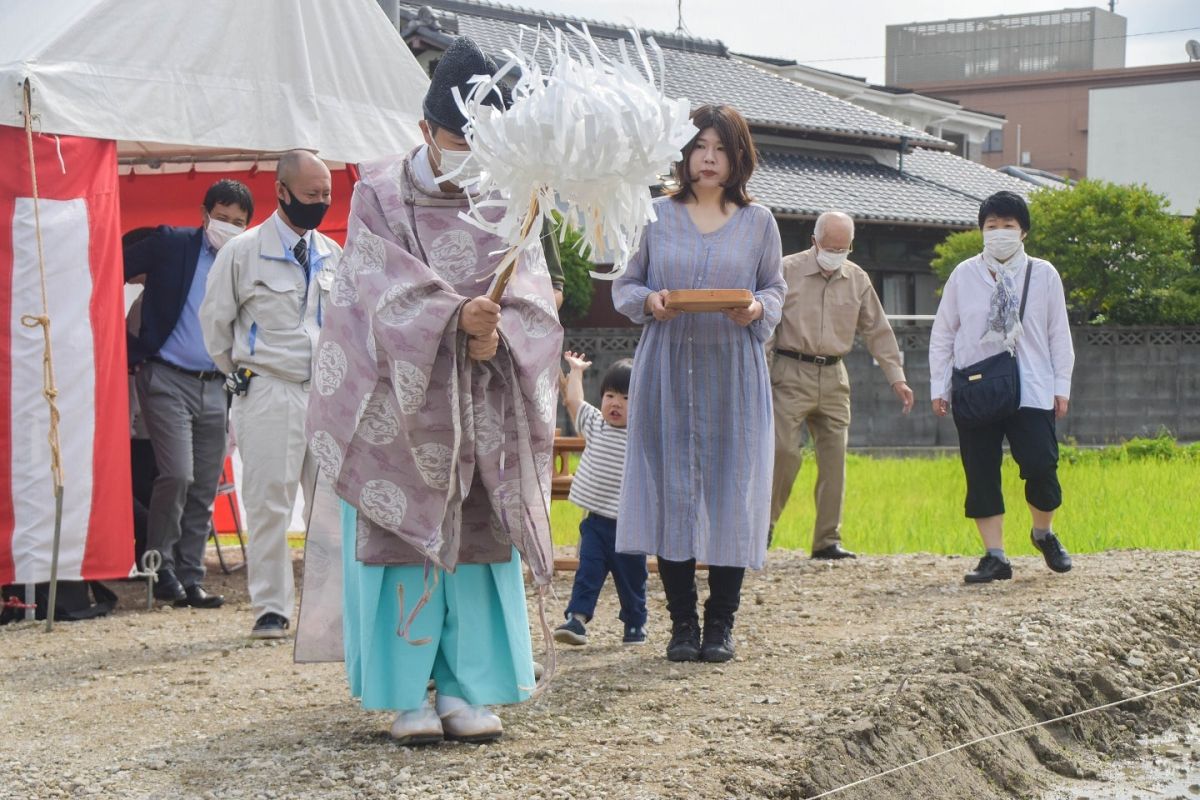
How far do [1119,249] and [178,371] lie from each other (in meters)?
15.7

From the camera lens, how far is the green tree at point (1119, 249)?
20.4 metres

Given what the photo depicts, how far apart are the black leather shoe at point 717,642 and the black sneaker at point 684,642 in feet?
0.11

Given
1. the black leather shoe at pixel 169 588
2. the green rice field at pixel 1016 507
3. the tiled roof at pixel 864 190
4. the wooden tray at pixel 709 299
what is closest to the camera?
the wooden tray at pixel 709 299

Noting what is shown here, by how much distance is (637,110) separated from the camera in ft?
12.3

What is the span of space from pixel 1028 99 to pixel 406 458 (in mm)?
44681

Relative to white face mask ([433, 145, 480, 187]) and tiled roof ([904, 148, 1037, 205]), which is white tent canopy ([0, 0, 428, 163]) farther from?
tiled roof ([904, 148, 1037, 205])

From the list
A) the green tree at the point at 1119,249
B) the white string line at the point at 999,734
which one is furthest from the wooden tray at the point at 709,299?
the green tree at the point at 1119,249

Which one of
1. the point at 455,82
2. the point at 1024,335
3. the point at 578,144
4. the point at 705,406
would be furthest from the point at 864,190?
the point at 578,144

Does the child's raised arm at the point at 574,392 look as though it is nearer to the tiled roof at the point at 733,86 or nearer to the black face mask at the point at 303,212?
the black face mask at the point at 303,212

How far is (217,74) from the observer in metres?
7.63

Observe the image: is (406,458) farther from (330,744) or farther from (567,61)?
(567,61)

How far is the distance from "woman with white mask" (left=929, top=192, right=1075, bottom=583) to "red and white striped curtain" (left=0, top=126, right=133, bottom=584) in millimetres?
4093

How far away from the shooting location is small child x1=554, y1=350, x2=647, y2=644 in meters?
6.25

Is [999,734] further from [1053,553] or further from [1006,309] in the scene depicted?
[1006,309]
